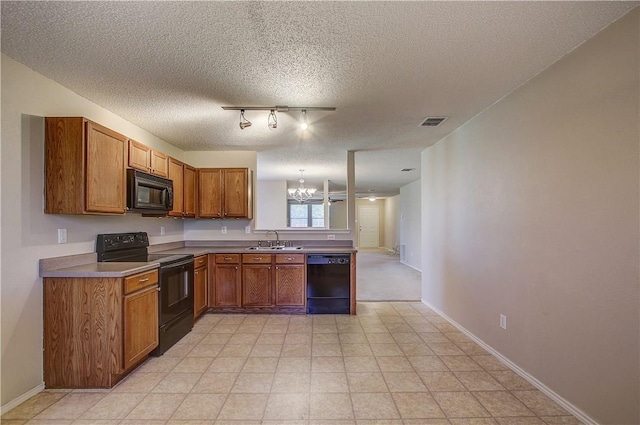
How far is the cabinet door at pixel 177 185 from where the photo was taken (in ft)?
12.6

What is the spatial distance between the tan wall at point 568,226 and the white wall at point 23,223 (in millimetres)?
3761

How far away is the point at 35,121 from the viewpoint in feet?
7.53

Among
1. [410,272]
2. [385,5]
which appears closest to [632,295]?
[385,5]

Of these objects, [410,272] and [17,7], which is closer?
[17,7]

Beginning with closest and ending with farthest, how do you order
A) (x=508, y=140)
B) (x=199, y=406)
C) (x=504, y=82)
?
1. (x=199, y=406)
2. (x=504, y=82)
3. (x=508, y=140)

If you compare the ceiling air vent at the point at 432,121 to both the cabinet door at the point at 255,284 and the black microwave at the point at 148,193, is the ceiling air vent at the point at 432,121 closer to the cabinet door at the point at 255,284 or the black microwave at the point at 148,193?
the cabinet door at the point at 255,284

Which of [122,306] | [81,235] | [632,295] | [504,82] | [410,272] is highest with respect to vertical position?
[504,82]

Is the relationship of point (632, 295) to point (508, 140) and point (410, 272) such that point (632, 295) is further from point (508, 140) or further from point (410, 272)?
point (410, 272)

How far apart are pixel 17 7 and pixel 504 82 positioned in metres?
3.20

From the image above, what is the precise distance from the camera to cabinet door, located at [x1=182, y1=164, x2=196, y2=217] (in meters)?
4.17

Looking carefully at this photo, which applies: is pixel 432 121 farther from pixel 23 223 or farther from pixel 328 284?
pixel 23 223

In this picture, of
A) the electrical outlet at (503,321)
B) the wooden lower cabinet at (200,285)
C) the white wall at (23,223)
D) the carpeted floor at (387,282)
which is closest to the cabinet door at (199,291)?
the wooden lower cabinet at (200,285)

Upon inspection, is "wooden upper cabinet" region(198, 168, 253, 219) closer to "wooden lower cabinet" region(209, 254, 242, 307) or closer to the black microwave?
"wooden lower cabinet" region(209, 254, 242, 307)

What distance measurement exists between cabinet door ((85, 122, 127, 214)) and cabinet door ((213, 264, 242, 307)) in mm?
1665
